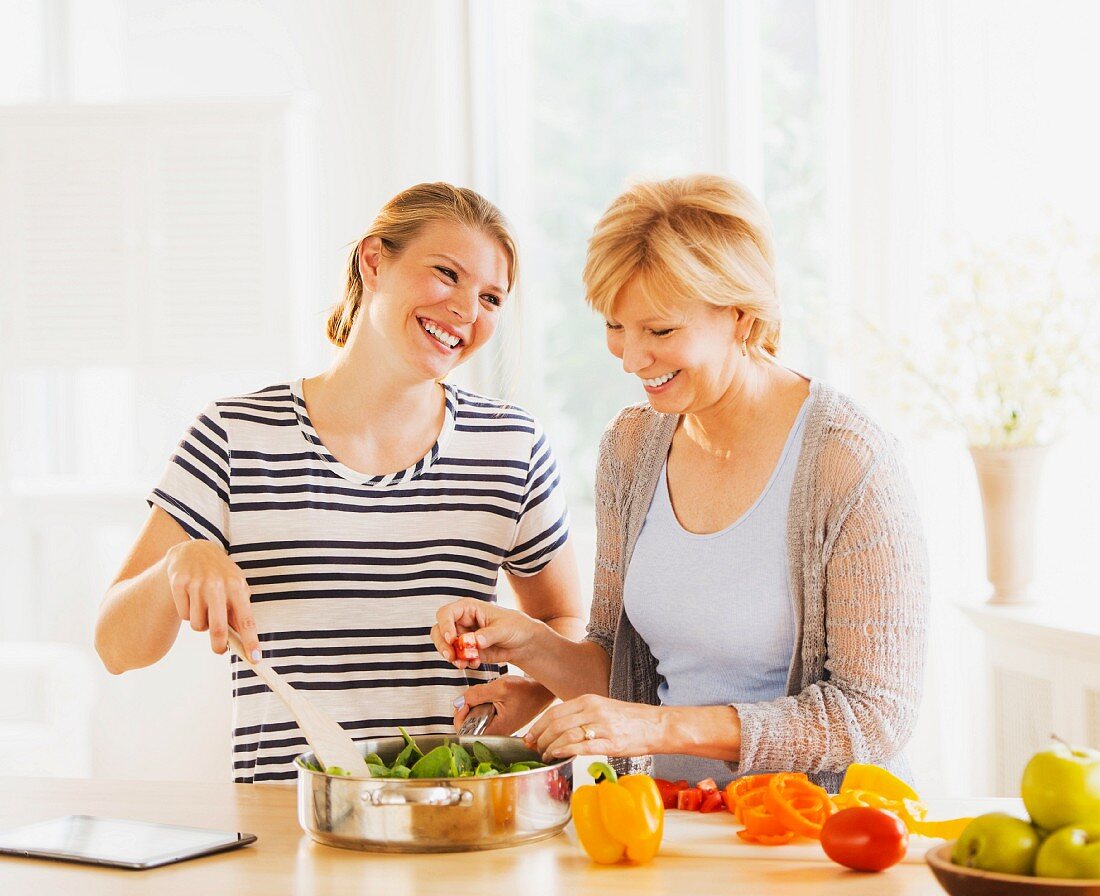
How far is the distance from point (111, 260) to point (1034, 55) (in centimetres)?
269

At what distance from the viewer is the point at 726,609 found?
71.1 inches

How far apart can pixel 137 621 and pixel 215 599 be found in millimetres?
372

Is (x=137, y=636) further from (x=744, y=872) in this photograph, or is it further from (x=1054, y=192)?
(x=1054, y=192)

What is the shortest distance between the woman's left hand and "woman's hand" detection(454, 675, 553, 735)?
0.23 m

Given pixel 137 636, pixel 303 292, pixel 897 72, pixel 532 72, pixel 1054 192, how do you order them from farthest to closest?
pixel 532 72 < pixel 303 292 < pixel 897 72 < pixel 1054 192 < pixel 137 636

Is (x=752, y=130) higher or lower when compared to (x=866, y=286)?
higher

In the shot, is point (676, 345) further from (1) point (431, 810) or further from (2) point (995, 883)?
(2) point (995, 883)

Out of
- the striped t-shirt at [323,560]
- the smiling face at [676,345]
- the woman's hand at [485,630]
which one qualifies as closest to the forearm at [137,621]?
the striped t-shirt at [323,560]

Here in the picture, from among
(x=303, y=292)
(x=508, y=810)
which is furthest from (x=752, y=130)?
(x=508, y=810)

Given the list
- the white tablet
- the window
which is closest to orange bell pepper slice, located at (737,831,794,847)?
the white tablet

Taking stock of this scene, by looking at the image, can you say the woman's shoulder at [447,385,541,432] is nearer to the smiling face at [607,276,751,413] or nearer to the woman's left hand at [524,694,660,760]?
the smiling face at [607,276,751,413]

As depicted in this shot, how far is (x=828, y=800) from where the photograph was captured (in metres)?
1.48

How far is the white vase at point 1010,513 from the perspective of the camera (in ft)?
9.62

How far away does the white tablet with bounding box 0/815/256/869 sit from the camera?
4.66ft
